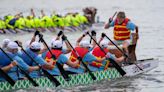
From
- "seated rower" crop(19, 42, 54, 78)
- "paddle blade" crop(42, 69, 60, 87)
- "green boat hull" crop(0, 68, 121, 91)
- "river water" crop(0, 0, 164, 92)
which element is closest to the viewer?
"green boat hull" crop(0, 68, 121, 91)

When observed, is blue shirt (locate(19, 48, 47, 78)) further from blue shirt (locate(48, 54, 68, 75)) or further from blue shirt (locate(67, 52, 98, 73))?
blue shirt (locate(67, 52, 98, 73))

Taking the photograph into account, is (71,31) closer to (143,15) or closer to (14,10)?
(143,15)

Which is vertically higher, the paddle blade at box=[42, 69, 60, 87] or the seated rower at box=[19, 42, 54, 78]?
the seated rower at box=[19, 42, 54, 78]

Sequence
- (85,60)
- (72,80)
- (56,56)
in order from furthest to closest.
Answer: (85,60) → (72,80) → (56,56)

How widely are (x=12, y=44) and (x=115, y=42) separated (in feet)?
15.0

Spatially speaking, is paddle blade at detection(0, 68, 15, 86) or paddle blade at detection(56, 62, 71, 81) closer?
paddle blade at detection(0, 68, 15, 86)

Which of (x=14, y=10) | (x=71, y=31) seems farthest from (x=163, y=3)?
(x=71, y=31)

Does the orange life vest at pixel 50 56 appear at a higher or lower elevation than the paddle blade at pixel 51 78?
higher

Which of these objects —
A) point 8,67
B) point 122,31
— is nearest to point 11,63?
point 8,67

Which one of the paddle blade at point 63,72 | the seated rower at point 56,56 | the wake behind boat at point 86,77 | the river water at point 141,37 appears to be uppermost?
the seated rower at point 56,56

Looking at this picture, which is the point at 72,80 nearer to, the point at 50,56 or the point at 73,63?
the point at 73,63

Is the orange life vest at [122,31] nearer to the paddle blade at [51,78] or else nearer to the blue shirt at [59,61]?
the blue shirt at [59,61]

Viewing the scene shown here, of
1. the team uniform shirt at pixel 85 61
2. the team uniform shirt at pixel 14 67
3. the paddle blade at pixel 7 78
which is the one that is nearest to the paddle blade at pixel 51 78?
the team uniform shirt at pixel 14 67

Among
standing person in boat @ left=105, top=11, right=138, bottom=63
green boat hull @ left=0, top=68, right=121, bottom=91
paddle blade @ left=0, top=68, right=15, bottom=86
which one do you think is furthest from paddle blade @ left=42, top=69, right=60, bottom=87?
standing person in boat @ left=105, top=11, right=138, bottom=63
